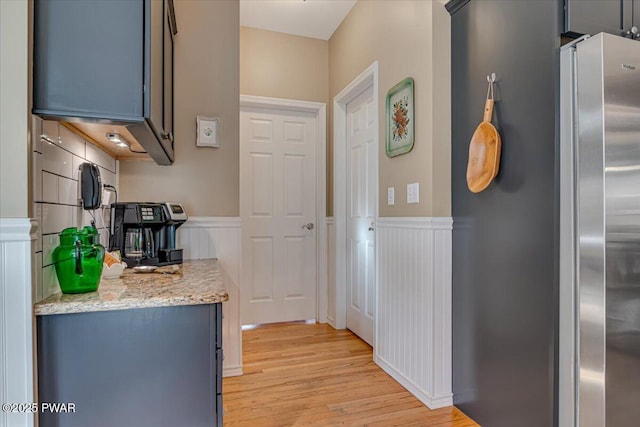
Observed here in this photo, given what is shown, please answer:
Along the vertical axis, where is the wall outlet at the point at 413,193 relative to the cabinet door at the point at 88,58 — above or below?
below

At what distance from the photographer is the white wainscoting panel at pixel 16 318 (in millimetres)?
995

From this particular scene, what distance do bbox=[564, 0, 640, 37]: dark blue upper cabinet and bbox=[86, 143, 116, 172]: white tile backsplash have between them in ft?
6.82

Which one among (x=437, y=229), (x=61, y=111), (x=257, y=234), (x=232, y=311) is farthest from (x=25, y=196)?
(x=257, y=234)

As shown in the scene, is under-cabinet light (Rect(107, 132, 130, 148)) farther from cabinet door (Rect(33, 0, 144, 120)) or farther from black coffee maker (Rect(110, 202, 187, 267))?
cabinet door (Rect(33, 0, 144, 120))

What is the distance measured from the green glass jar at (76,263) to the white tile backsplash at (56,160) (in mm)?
230

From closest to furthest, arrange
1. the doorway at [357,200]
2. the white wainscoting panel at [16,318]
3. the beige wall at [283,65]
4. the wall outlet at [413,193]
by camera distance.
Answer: the white wainscoting panel at [16,318] → the wall outlet at [413,193] → the doorway at [357,200] → the beige wall at [283,65]

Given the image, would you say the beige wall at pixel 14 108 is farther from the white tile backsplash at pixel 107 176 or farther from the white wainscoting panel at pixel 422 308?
the white wainscoting panel at pixel 422 308

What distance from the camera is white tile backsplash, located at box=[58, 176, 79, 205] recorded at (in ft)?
4.35

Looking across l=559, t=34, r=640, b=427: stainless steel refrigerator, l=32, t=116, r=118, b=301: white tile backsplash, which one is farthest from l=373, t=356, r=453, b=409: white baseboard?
l=32, t=116, r=118, b=301: white tile backsplash

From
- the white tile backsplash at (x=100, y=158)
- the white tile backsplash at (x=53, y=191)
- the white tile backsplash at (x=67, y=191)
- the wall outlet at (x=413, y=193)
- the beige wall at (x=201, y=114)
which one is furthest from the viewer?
the beige wall at (x=201, y=114)

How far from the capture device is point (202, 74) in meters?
2.30

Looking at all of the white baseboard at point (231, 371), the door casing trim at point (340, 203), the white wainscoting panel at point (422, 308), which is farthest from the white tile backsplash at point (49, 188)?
the door casing trim at point (340, 203)

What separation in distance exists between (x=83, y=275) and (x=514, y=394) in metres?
1.81

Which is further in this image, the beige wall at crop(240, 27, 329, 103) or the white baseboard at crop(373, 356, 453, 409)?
the beige wall at crop(240, 27, 329, 103)
